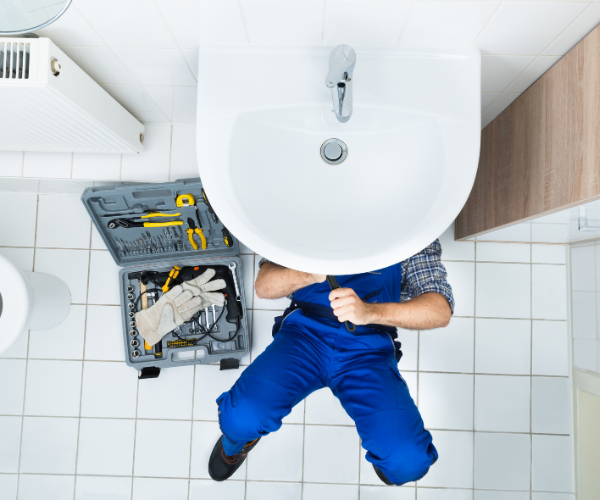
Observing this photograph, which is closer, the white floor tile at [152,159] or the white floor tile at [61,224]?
the white floor tile at [152,159]

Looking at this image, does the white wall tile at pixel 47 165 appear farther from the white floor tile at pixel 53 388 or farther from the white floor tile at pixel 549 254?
the white floor tile at pixel 549 254

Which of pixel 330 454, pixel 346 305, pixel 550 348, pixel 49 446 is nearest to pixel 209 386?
pixel 330 454

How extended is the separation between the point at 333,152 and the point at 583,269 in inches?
46.9

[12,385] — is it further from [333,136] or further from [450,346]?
[450,346]

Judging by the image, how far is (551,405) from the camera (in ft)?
4.91

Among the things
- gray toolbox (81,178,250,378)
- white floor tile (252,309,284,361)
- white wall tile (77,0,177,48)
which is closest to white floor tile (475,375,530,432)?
white floor tile (252,309,284,361)

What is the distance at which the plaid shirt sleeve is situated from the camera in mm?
1028

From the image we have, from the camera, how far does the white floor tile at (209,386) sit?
4.93ft

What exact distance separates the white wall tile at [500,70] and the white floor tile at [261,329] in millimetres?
1014

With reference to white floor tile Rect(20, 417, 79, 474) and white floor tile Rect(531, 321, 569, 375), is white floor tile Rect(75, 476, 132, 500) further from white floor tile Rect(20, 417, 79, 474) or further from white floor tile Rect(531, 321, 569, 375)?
white floor tile Rect(531, 321, 569, 375)

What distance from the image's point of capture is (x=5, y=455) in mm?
1516

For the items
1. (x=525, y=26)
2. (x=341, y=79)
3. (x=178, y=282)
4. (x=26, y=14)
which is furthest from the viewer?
(x=178, y=282)

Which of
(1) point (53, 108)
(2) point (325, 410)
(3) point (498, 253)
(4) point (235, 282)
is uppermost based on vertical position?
(1) point (53, 108)

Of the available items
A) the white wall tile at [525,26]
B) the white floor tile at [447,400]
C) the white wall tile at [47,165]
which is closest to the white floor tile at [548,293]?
the white floor tile at [447,400]
